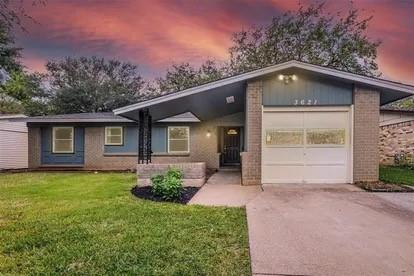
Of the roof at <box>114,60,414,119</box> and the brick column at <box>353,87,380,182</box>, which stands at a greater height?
the roof at <box>114,60,414,119</box>

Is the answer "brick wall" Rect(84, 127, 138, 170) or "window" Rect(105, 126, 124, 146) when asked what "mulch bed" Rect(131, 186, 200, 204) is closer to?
"brick wall" Rect(84, 127, 138, 170)

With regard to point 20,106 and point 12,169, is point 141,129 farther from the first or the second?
point 20,106

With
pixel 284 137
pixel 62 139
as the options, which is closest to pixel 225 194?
pixel 284 137

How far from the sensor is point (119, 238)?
4.84 meters

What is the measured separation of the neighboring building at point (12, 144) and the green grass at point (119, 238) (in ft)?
33.2

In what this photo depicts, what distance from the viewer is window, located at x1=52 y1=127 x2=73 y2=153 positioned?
57.2ft

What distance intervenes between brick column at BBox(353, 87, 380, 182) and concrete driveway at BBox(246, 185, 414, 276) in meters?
1.87

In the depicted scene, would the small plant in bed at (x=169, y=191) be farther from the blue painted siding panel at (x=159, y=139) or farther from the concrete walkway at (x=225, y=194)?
the blue painted siding panel at (x=159, y=139)

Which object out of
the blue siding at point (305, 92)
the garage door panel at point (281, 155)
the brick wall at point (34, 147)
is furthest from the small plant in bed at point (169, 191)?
the brick wall at point (34, 147)

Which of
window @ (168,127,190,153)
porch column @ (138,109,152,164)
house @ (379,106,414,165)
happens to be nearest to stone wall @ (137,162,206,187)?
porch column @ (138,109,152,164)

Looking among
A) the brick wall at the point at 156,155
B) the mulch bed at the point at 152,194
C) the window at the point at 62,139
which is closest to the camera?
the mulch bed at the point at 152,194

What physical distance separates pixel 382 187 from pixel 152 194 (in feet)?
20.2

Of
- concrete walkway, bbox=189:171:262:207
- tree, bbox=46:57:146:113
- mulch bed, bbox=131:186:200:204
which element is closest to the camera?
concrete walkway, bbox=189:171:262:207

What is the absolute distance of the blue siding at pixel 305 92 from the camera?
970 centimetres
